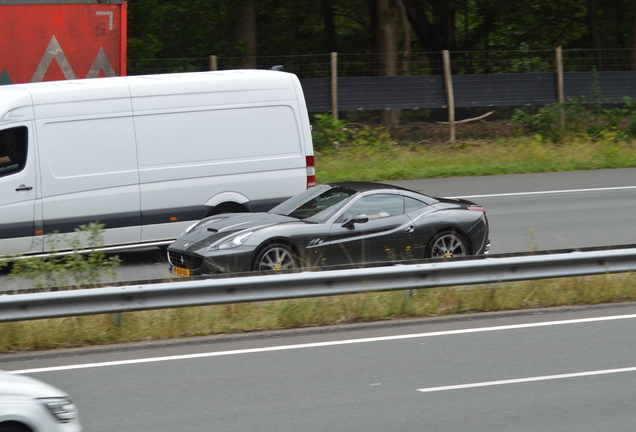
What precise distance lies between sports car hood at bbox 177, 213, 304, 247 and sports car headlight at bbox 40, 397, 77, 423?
517cm

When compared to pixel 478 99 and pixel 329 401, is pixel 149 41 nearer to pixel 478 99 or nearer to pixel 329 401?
pixel 478 99

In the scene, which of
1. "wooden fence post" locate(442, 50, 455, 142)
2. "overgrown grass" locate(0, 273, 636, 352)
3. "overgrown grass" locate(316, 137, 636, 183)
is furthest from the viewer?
"wooden fence post" locate(442, 50, 455, 142)

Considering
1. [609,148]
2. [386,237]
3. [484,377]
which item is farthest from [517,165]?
[484,377]

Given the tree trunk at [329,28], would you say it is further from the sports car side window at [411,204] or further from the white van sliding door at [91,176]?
the sports car side window at [411,204]

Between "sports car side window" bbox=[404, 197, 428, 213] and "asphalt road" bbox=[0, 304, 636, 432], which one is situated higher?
"sports car side window" bbox=[404, 197, 428, 213]

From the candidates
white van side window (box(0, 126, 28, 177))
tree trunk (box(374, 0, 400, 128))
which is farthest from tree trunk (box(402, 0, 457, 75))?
white van side window (box(0, 126, 28, 177))

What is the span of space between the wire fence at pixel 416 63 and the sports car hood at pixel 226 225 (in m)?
10.7

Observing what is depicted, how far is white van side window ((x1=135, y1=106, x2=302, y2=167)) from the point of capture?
11.5 meters

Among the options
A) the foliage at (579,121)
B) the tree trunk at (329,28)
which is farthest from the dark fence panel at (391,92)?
the tree trunk at (329,28)

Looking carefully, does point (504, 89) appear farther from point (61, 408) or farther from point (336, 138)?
point (61, 408)

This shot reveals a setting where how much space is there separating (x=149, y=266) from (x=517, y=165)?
1069 cm

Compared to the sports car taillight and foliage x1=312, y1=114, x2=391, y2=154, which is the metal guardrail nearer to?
the sports car taillight

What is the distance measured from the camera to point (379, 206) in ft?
35.0

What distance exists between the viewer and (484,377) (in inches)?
267
